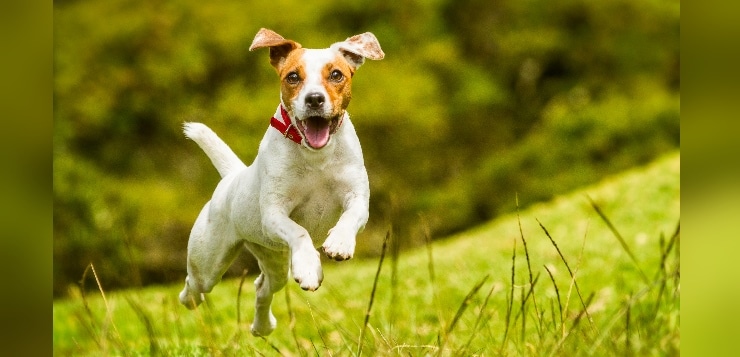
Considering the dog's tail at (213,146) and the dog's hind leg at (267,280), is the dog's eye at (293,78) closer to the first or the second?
the dog's hind leg at (267,280)

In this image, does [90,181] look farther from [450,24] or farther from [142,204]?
[450,24]

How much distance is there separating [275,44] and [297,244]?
0.70m

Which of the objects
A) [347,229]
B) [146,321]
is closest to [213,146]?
[347,229]

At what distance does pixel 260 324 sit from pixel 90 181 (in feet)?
23.3

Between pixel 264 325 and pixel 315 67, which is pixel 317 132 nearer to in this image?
pixel 315 67

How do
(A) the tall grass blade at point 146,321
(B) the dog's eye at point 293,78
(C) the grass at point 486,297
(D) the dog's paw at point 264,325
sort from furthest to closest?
(D) the dog's paw at point 264,325
(B) the dog's eye at point 293,78
(C) the grass at point 486,297
(A) the tall grass blade at point 146,321

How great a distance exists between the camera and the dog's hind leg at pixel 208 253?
374 centimetres

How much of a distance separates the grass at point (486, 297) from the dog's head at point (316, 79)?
66 cm

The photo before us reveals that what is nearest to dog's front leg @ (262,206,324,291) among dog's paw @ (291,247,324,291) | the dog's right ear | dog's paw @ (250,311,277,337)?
dog's paw @ (291,247,324,291)

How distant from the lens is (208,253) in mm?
3793

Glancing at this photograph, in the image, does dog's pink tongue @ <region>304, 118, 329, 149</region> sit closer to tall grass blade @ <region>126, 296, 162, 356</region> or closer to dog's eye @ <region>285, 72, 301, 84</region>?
dog's eye @ <region>285, 72, 301, 84</region>

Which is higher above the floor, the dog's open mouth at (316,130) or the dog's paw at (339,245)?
the dog's open mouth at (316,130)

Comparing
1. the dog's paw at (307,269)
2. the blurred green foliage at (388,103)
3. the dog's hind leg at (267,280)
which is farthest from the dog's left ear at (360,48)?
the blurred green foliage at (388,103)

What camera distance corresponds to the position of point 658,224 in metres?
7.70
